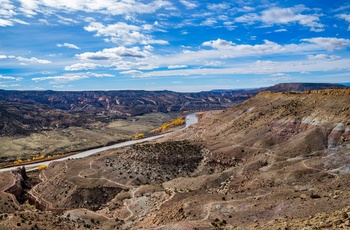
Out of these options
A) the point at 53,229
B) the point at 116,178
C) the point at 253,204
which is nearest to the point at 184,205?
the point at 253,204

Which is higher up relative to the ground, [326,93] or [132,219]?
[326,93]

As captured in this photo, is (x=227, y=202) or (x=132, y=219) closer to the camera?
(x=227, y=202)

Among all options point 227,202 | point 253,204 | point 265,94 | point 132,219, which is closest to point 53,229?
point 132,219

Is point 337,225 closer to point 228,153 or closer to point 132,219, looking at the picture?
point 132,219

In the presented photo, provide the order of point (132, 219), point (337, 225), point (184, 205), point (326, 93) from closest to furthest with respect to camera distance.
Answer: point (337, 225), point (184, 205), point (132, 219), point (326, 93)

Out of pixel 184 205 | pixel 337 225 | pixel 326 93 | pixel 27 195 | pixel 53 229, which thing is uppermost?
pixel 326 93

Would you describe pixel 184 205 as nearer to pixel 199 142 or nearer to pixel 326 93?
pixel 199 142

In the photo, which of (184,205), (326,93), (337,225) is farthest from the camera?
(326,93)
